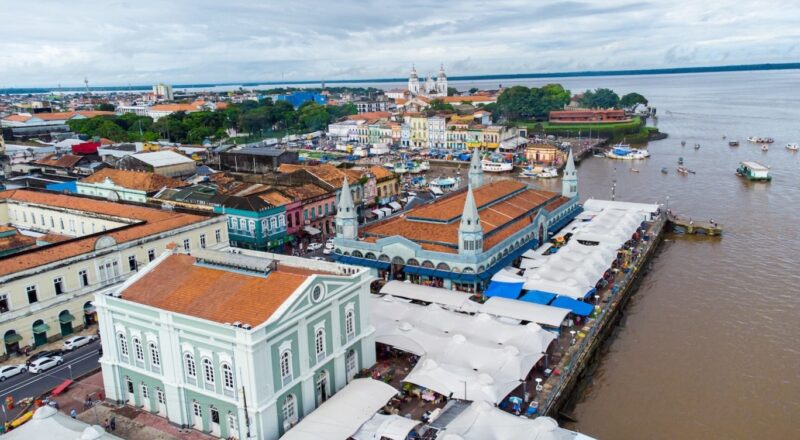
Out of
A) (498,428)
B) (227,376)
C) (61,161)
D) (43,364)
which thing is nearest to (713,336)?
(498,428)

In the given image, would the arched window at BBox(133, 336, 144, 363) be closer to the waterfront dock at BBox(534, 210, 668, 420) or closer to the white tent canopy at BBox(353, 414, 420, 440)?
the white tent canopy at BBox(353, 414, 420, 440)

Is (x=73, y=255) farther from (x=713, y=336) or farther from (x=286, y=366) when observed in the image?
(x=713, y=336)

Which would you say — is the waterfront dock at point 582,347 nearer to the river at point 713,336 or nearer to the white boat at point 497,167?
the river at point 713,336

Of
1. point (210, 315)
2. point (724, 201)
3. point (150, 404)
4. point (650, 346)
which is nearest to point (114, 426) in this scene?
point (150, 404)

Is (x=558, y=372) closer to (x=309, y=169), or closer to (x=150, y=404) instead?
(x=150, y=404)

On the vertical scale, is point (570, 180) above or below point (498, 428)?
above

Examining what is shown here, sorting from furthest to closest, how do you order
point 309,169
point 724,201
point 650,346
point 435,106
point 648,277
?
point 435,106
point 724,201
point 309,169
point 648,277
point 650,346
